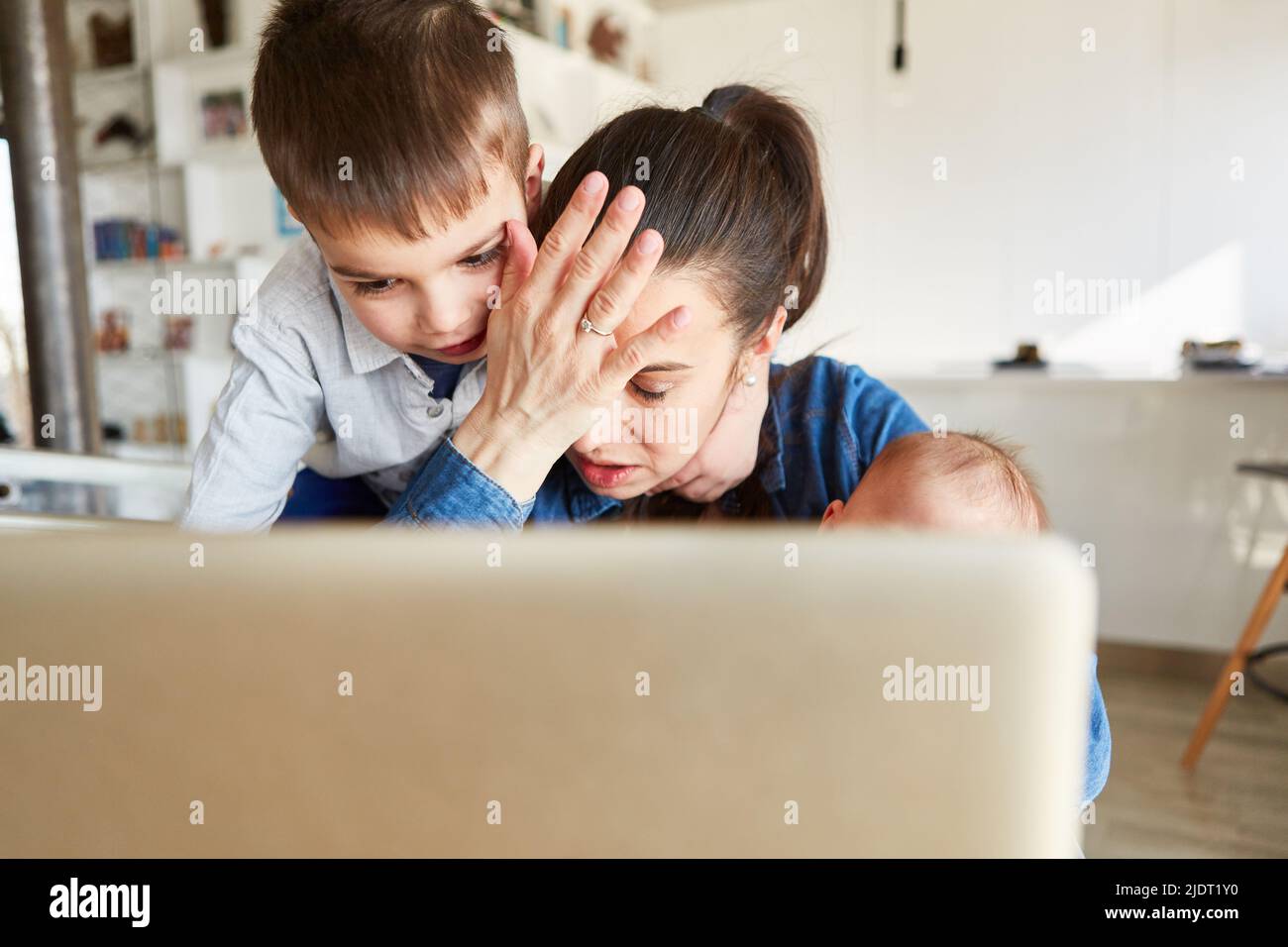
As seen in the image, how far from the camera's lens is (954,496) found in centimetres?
90

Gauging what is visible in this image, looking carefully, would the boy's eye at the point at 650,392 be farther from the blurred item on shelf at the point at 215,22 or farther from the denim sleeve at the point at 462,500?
the blurred item on shelf at the point at 215,22

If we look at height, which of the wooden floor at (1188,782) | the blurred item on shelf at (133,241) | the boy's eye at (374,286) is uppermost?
the blurred item on shelf at (133,241)

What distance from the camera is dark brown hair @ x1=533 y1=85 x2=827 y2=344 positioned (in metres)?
1.06

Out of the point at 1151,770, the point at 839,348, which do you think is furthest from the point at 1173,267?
the point at 1151,770

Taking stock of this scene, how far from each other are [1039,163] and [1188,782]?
2781 millimetres

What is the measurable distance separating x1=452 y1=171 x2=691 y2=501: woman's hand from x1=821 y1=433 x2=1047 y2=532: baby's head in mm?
252

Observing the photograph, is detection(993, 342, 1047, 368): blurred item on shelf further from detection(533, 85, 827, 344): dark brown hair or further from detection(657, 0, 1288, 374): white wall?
detection(533, 85, 827, 344): dark brown hair

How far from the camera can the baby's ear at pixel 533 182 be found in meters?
1.08

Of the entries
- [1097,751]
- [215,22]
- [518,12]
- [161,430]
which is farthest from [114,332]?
[1097,751]

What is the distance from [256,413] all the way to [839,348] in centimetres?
400

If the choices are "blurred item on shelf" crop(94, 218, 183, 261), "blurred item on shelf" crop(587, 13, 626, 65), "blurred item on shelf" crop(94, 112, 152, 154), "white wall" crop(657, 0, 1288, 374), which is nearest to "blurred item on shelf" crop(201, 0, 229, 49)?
"blurred item on shelf" crop(94, 112, 152, 154)

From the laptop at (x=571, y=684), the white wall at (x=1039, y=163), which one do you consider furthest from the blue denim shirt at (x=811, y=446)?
the white wall at (x=1039, y=163)

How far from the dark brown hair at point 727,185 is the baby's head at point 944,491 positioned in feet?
0.90
